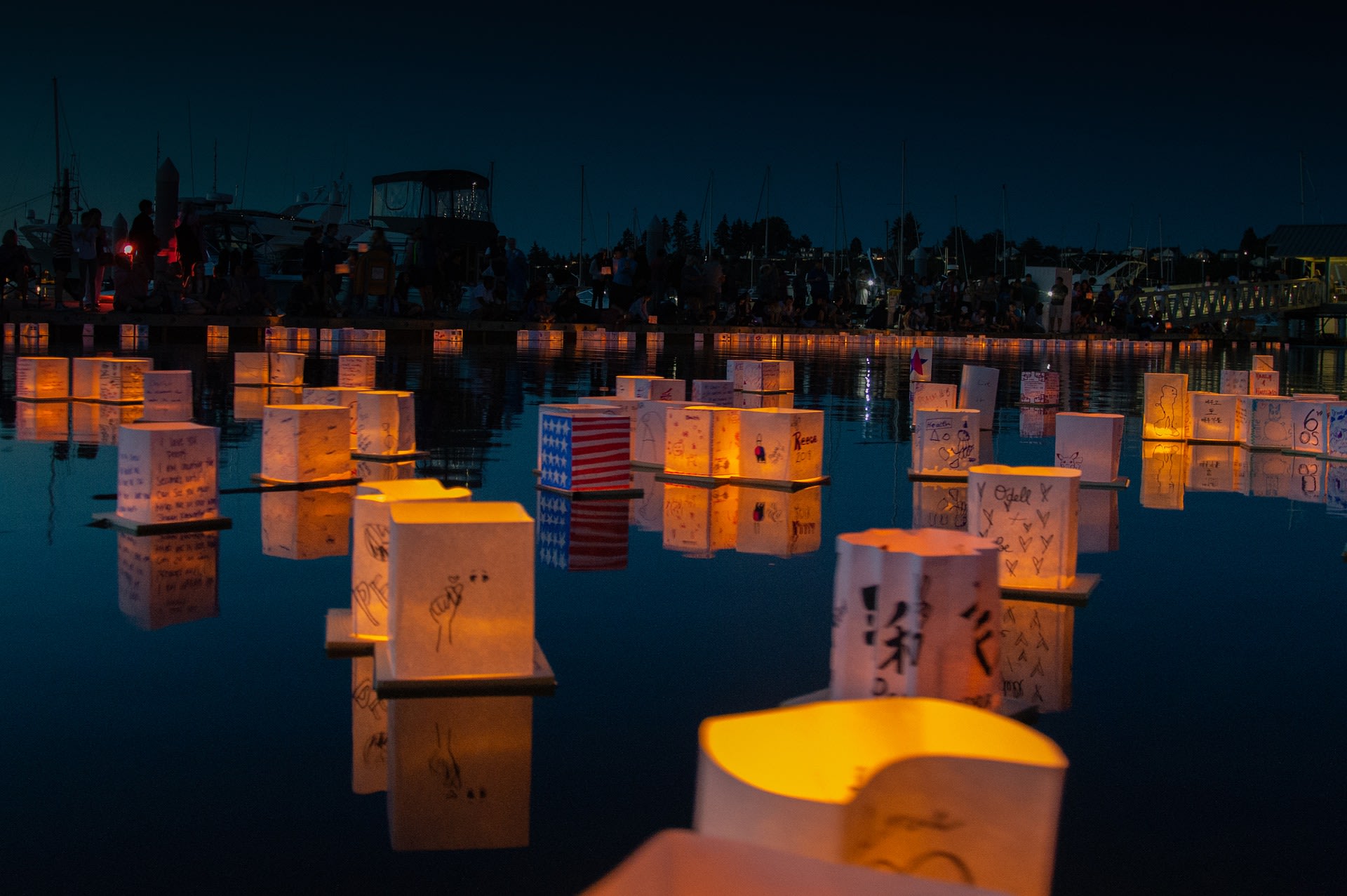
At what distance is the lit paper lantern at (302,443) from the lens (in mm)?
9453

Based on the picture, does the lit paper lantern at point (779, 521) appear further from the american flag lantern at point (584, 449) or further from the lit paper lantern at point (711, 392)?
the lit paper lantern at point (711, 392)

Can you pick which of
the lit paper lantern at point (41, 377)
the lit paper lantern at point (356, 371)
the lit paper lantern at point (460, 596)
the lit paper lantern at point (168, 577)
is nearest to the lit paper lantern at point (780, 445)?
the lit paper lantern at point (168, 577)

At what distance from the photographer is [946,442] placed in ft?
35.3

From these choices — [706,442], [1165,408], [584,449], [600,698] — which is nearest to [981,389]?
[1165,408]

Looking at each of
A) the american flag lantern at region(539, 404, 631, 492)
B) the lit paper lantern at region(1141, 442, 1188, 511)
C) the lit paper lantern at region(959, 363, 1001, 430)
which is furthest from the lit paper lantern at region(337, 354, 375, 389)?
the lit paper lantern at region(1141, 442, 1188, 511)

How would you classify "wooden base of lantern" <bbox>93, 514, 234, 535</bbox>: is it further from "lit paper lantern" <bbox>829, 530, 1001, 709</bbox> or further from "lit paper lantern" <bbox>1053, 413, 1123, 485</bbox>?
"lit paper lantern" <bbox>1053, 413, 1123, 485</bbox>

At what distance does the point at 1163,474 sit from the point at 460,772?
29.2ft

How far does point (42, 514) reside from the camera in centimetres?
810

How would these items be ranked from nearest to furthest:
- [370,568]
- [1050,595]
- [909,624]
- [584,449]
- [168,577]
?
[909,624] → [370,568] → [1050,595] → [168,577] → [584,449]

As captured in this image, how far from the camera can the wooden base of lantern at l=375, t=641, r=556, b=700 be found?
4.52 metres

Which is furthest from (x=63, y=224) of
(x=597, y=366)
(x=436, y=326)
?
(x=597, y=366)

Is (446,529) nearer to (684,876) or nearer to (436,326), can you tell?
(684,876)

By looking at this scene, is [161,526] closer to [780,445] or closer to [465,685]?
[465,685]

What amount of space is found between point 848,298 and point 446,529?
47128 millimetres
